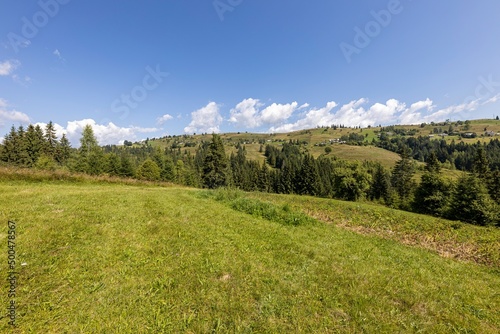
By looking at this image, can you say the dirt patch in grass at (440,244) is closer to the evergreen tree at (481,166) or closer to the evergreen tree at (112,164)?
the evergreen tree at (481,166)

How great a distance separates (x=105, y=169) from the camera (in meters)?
77.0

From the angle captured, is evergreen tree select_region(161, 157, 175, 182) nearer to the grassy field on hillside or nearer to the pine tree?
the pine tree

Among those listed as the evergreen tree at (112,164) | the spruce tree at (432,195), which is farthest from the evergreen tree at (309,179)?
the evergreen tree at (112,164)

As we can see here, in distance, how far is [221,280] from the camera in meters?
7.10

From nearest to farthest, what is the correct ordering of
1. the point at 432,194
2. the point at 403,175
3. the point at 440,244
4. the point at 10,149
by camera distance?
the point at 440,244
the point at 432,194
the point at 10,149
the point at 403,175

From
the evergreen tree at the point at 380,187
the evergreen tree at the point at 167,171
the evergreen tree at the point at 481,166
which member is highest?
the evergreen tree at the point at 167,171

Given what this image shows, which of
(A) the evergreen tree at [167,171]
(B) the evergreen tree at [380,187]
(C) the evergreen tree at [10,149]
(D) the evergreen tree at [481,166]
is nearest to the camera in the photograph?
(D) the evergreen tree at [481,166]

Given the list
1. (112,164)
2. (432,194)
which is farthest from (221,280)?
(112,164)

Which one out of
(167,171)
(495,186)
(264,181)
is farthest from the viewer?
(264,181)

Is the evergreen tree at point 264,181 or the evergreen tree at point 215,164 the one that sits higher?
the evergreen tree at point 215,164

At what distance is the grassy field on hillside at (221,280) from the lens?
5.40m

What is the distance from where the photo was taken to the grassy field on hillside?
5.40 metres

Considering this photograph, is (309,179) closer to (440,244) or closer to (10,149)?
(440,244)

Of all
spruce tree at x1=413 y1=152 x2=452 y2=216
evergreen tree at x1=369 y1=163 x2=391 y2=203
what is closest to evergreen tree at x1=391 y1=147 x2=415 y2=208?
evergreen tree at x1=369 y1=163 x2=391 y2=203
